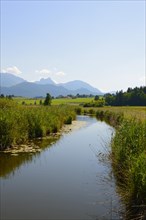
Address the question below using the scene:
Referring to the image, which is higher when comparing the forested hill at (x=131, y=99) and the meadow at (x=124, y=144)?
the forested hill at (x=131, y=99)

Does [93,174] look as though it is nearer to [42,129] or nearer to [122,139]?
[122,139]

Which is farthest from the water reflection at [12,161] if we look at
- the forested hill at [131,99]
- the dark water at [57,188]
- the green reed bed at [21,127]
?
the forested hill at [131,99]

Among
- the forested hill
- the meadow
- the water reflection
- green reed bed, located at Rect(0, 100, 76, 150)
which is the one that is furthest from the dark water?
the forested hill

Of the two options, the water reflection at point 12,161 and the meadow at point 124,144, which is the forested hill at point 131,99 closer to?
the meadow at point 124,144

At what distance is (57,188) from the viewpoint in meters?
13.8

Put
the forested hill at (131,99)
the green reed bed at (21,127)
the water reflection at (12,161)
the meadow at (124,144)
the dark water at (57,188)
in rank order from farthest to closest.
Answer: the forested hill at (131,99)
the green reed bed at (21,127)
the water reflection at (12,161)
the dark water at (57,188)
the meadow at (124,144)

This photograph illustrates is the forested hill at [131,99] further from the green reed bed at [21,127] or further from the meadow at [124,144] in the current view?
the meadow at [124,144]

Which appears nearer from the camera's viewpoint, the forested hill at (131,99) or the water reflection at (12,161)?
the water reflection at (12,161)

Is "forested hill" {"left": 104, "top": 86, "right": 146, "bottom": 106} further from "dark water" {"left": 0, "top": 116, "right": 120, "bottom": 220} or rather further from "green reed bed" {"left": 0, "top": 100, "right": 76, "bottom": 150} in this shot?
"dark water" {"left": 0, "top": 116, "right": 120, "bottom": 220}

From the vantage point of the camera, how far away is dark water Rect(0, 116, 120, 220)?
11.1 m

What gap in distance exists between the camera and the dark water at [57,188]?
11141 mm

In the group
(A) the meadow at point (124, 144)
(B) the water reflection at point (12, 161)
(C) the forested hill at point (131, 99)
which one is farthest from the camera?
(C) the forested hill at point (131, 99)

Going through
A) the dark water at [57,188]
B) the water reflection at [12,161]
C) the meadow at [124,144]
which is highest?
the meadow at [124,144]

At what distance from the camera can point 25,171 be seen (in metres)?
16.7
